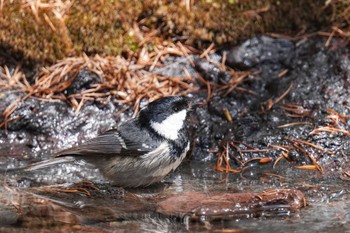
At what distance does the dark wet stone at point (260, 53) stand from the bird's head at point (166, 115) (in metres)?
1.16

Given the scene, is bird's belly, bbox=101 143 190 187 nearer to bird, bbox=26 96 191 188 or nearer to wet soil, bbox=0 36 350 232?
bird, bbox=26 96 191 188

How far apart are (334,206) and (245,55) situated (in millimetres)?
2507

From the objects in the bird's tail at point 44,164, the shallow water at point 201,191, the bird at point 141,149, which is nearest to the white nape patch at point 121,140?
the bird at point 141,149

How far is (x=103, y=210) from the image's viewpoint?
4.65m

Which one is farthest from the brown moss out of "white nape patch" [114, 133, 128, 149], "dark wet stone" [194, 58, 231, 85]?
"white nape patch" [114, 133, 128, 149]

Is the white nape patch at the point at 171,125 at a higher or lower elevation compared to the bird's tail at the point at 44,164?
higher

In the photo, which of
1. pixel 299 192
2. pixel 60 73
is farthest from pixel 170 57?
pixel 299 192

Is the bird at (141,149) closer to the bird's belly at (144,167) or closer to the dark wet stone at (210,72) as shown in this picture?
the bird's belly at (144,167)

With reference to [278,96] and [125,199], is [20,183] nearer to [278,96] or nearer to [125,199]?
[125,199]

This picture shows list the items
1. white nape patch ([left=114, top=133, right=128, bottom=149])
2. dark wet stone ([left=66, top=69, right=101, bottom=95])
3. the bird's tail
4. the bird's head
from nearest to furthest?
the bird's tail < white nape patch ([left=114, top=133, right=128, bottom=149]) < the bird's head < dark wet stone ([left=66, top=69, right=101, bottom=95])

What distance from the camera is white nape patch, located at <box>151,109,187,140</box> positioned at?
5577 millimetres

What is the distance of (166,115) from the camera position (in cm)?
568

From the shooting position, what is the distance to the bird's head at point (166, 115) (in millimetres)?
5629

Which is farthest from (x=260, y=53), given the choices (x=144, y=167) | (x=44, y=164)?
(x=44, y=164)
